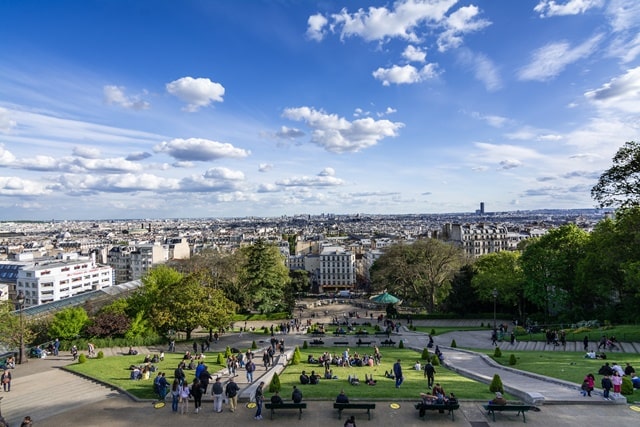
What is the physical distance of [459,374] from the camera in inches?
951

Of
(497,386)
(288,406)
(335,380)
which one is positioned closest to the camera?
(288,406)

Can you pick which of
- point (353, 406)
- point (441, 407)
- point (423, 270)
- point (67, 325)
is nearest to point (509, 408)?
point (441, 407)

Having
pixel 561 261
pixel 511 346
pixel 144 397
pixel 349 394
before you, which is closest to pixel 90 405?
pixel 144 397

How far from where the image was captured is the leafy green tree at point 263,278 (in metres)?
57.3

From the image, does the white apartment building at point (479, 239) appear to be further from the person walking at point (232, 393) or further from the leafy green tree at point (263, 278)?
the person walking at point (232, 393)

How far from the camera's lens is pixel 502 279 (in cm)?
4888

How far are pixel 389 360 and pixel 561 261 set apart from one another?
26665 mm

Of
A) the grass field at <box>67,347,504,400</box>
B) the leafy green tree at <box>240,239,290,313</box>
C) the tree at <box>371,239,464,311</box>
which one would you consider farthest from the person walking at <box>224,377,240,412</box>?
the tree at <box>371,239,464,311</box>

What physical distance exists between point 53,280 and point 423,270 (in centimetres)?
7820

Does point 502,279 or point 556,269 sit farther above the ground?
point 556,269

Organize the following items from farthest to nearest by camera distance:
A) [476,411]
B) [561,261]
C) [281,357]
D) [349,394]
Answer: [561,261], [281,357], [349,394], [476,411]

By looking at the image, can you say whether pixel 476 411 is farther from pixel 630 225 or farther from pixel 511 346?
pixel 630 225

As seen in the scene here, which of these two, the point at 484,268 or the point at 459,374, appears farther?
the point at 484,268

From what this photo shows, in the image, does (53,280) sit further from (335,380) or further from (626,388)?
(626,388)
